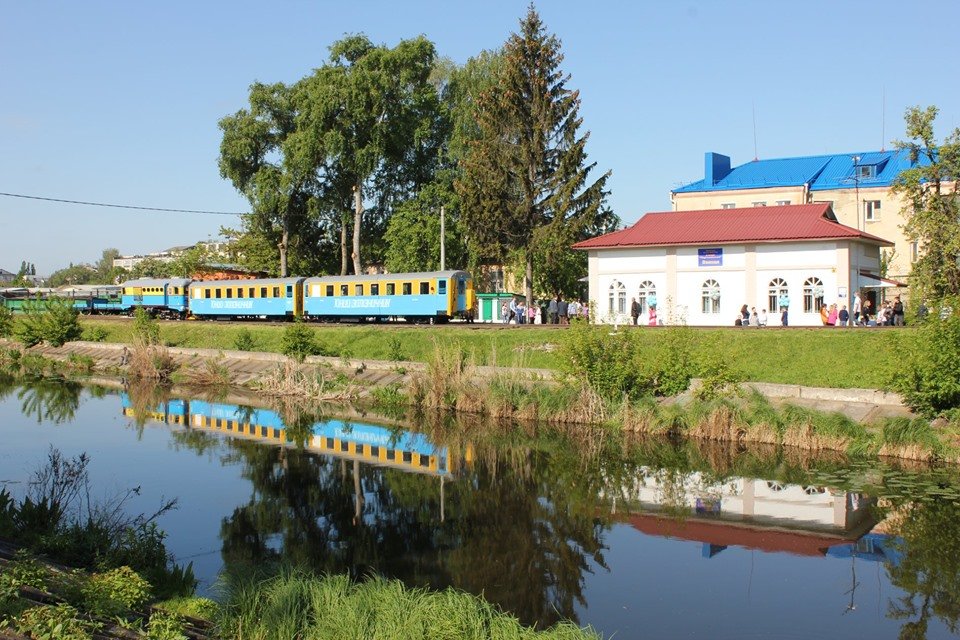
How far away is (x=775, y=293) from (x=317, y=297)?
2250 cm

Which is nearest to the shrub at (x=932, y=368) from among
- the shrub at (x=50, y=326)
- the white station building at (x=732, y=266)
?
the white station building at (x=732, y=266)

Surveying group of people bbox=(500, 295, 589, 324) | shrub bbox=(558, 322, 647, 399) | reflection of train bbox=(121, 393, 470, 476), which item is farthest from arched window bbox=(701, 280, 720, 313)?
reflection of train bbox=(121, 393, 470, 476)

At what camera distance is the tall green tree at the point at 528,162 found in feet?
152

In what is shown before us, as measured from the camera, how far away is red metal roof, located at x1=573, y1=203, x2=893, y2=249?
3675 cm

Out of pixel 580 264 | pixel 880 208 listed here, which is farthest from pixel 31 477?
pixel 880 208

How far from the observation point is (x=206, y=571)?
41.9 ft

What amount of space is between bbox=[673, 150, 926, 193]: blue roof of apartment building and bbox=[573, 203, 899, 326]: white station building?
74.3ft

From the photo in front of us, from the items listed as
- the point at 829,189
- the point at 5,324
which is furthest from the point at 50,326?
the point at 829,189

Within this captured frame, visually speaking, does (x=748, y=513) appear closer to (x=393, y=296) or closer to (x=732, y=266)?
(x=732, y=266)

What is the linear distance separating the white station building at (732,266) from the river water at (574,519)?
1610cm

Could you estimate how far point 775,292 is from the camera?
122 ft

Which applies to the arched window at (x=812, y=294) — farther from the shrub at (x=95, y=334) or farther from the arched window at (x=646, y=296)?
the shrub at (x=95, y=334)

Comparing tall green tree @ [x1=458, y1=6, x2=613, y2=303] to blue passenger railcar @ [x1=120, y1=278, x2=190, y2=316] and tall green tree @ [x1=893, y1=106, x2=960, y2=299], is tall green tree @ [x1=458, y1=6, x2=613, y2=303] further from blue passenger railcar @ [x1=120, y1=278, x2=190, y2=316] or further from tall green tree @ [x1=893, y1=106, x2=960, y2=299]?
blue passenger railcar @ [x1=120, y1=278, x2=190, y2=316]

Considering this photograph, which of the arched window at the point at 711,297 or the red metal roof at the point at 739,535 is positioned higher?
the arched window at the point at 711,297
